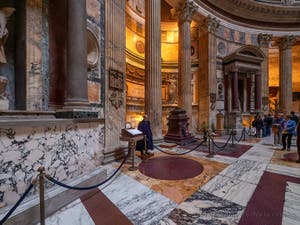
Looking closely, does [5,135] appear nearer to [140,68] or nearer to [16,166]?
[16,166]

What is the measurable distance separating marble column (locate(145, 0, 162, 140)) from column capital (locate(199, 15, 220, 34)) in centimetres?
568

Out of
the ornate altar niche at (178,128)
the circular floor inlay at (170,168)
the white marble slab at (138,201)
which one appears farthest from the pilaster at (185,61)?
the white marble slab at (138,201)

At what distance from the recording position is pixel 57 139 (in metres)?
2.95

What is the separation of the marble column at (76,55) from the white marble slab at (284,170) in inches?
208

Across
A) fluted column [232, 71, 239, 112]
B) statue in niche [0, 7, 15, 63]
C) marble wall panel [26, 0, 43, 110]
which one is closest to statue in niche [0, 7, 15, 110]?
statue in niche [0, 7, 15, 63]

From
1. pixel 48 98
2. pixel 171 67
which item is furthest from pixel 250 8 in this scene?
pixel 48 98

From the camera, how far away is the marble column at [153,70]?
26.7ft

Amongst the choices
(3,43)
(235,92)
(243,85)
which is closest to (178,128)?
(235,92)

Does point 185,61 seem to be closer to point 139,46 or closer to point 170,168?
point 139,46

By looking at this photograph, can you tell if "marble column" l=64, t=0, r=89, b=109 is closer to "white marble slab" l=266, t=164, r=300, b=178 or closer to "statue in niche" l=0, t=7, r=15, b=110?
"statue in niche" l=0, t=7, r=15, b=110

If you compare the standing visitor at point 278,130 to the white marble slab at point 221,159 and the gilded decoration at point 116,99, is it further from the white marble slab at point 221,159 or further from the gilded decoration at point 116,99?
the gilded decoration at point 116,99

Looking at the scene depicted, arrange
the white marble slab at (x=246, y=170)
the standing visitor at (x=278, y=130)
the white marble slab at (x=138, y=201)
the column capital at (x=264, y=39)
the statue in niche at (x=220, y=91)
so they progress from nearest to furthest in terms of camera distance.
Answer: the white marble slab at (x=138, y=201)
the white marble slab at (x=246, y=170)
the standing visitor at (x=278, y=130)
the statue in niche at (x=220, y=91)
the column capital at (x=264, y=39)

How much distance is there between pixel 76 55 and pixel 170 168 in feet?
12.6

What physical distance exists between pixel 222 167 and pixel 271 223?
2494 millimetres
